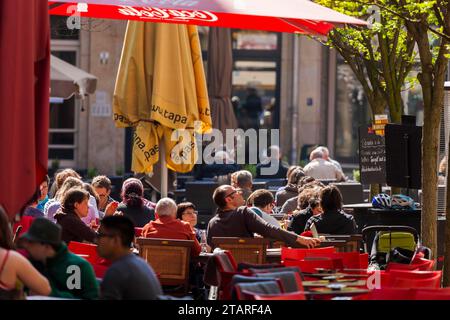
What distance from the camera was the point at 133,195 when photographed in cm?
1298

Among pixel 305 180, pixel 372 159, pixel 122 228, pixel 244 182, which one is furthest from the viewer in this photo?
pixel 372 159

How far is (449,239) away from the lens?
10828 millimetres

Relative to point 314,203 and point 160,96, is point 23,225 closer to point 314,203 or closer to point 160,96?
point 160,96

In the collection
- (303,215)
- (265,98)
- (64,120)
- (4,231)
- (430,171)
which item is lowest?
(303,215)

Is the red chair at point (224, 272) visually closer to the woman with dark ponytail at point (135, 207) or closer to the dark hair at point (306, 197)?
the woman with dark ponytail at point (135, 207)

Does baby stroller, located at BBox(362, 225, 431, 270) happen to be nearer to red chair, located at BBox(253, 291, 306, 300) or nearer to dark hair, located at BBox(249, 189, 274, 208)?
dark hair, located at BBox(249, 189, 274, 208)

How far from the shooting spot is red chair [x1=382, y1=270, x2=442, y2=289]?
7859mm

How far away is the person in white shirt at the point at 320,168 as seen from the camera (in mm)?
18906

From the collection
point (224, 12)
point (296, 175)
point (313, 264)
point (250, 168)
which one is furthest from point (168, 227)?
point (250, 168)

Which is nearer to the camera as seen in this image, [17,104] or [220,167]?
[17,104]

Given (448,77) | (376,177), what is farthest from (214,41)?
(376,177)

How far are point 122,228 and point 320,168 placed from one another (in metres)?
12.1

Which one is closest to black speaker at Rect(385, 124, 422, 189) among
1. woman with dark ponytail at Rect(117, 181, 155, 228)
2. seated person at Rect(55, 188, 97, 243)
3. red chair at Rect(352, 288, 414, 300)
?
woman with dark ponytail at Rect(117, 181, 155, 228)
